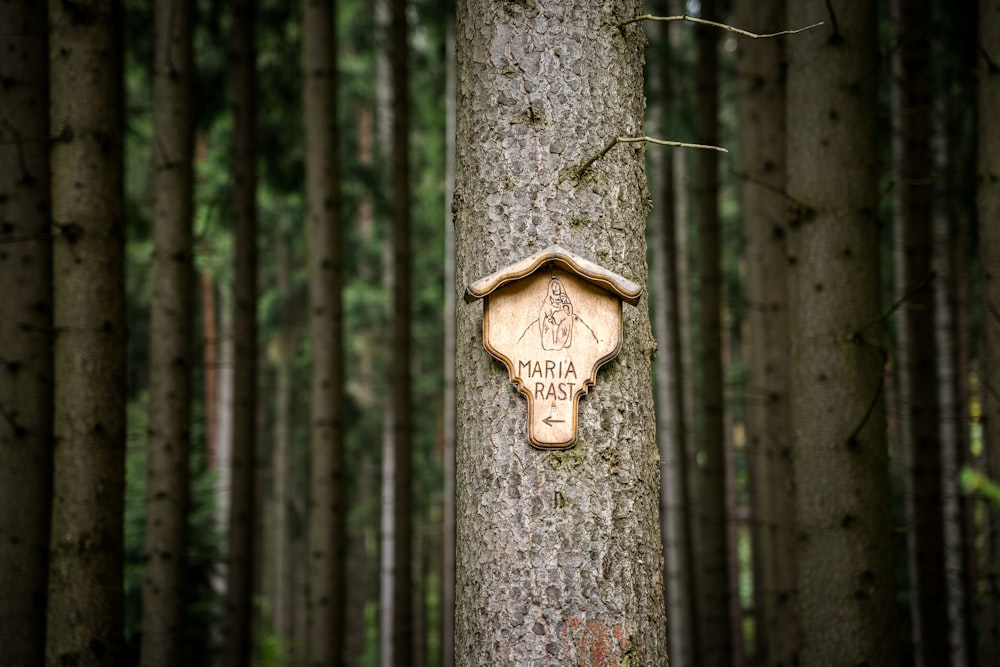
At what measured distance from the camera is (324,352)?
7.69m

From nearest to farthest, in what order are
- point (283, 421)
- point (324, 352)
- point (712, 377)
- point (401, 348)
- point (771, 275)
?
point (771, 275) → point (324, 352) → point (401, 348) → point (712, 377) → point (283, 421)

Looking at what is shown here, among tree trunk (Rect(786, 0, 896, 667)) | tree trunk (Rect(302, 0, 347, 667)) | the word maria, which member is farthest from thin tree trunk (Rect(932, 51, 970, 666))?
the word maria

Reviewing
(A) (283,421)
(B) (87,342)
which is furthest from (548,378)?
(A) (283,421)

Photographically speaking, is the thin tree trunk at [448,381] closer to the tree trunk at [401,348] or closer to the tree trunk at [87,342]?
the tree trunk at [401,348]

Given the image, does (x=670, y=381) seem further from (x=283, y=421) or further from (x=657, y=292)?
(x=283, y=421)

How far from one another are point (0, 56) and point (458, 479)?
456cm

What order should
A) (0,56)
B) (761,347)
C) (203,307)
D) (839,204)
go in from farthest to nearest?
(203,307), (761,347), (0,56), (839,204)

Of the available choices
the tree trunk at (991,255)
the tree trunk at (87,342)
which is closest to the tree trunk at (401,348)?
the tree trunk at (87,342)

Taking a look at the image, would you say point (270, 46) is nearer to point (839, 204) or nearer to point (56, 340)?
point (56, 340)

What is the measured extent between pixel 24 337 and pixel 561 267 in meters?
3.99

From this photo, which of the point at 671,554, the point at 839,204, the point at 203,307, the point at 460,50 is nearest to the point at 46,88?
the point at 460,50

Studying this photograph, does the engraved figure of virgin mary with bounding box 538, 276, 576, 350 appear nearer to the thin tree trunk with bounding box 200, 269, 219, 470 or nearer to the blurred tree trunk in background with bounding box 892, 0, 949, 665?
the blurred tree trunk in background with bounding box 892, 0, 949, 665

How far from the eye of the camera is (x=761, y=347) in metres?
7.95

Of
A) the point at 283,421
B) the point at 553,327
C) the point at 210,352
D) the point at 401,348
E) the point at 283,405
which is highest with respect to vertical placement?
the point at 210,352
